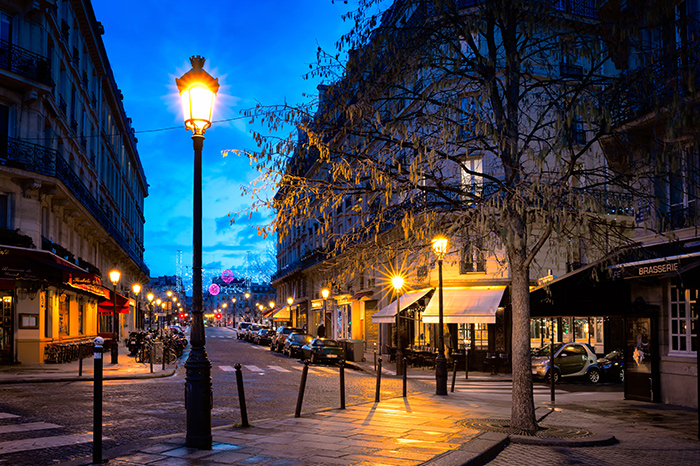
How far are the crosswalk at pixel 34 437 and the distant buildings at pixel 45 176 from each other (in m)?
12.6

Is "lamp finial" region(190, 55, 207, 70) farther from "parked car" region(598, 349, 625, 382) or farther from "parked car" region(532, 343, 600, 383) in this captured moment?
"parked car" region(598, 349, 625, 382)

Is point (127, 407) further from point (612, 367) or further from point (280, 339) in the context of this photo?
point (280, 339)

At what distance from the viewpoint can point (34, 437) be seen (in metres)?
9.38

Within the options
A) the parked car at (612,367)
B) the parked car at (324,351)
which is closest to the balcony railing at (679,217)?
the parked car at (612,367)

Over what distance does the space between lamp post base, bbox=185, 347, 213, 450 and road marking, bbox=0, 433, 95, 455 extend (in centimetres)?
202

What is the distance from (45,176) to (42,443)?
1831cm

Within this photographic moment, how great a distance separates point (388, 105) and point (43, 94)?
1961cm

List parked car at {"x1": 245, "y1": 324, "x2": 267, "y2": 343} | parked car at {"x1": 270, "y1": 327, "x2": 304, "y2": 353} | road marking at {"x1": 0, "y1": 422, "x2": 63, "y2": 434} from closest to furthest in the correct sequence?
road marking at {"x1": 0, "y1": 422, "x2": 63, "y2": 434} → parked car at {"x1": 270, "y1": 327, "x2": 304, "y2": 353} → parked car at {"x1": 245, "y1": 324, "x2": 267, "y2": 343}

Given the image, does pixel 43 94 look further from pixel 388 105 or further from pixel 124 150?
pixel 124 150

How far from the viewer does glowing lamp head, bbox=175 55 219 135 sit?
28.8ft

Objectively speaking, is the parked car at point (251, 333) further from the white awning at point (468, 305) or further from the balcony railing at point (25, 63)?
the balcony railing at point (25, 63)

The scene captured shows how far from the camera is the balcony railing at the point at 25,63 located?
2417cm

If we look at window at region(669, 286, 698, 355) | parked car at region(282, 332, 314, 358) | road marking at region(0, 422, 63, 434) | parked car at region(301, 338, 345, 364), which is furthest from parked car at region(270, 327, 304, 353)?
road marking at region(0, 422, 63, 434)

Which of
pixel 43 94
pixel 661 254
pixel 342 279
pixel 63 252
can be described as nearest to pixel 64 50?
pixel 43 94
